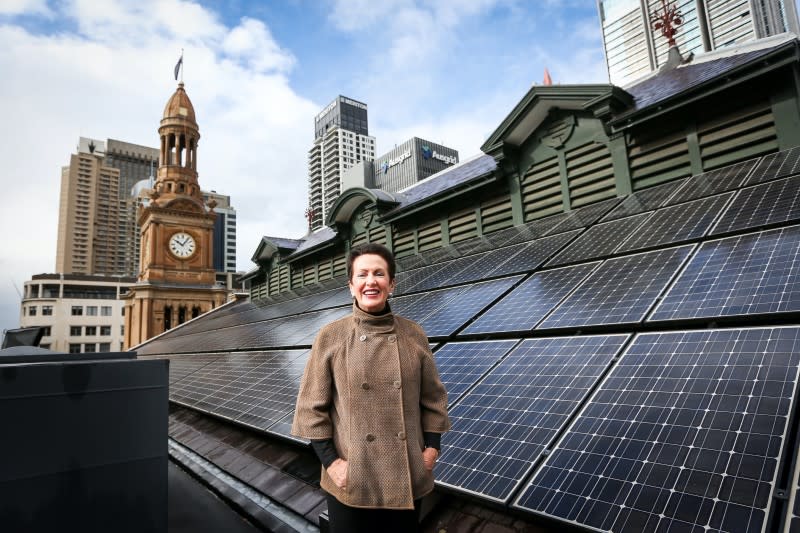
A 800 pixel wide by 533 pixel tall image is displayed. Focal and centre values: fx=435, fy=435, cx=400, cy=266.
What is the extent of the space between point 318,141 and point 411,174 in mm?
56658

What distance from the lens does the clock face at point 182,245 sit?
4969cm

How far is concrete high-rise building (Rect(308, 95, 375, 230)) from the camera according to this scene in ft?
575

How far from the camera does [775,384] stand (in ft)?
9.47

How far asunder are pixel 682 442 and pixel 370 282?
88.3 inches

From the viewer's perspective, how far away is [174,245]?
163 feet

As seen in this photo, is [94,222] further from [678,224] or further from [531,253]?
[678,224]

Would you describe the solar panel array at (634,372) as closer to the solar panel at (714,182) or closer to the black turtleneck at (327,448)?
the solar panel at (714,182)

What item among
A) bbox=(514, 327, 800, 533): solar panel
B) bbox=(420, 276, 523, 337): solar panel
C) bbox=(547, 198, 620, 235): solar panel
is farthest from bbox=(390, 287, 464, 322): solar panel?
bbox=(514, 327, 800, 533): solar panel

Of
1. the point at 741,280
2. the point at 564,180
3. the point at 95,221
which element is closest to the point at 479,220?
the point at 564,180

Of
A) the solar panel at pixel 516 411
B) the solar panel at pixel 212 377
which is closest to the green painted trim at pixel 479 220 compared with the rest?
the solar panel at pixel 212 377

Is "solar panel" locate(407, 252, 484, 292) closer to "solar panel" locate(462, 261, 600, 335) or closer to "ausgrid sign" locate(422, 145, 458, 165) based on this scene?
"solar panel" locate(462, 261, 600, 335)

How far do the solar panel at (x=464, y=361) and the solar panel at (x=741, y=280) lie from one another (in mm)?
1666

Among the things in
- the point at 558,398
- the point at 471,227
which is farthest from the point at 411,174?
the point at 558,398

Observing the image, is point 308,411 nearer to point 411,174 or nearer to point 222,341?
point 222,341
